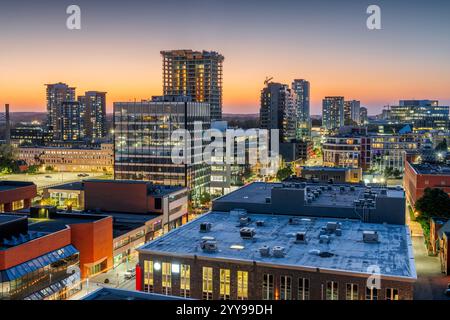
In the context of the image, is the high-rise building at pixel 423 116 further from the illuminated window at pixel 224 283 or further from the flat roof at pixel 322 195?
the illuminated window at pixel 224 283

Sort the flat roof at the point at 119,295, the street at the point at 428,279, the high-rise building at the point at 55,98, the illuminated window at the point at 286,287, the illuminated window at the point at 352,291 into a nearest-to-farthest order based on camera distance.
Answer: the flat roof at the point at 119,295
the illuminated window at the point at 352,291
the illuminated window at the point at 286,287
the street at the point at 428,279
the high-rise building at the point at 55,98

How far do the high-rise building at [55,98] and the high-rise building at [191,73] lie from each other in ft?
201

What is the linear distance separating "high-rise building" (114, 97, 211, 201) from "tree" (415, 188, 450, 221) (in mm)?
25238

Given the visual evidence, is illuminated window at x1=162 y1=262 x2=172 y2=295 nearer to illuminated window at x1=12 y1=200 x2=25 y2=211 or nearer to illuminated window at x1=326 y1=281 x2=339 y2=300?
illuminated window at x1=326 y1=281 x2=339 y2=300

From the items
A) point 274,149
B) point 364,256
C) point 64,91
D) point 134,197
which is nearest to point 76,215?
point 134,197

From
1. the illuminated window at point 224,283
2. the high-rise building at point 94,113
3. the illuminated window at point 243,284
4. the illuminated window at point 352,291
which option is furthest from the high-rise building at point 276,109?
the illuminated window at point 352,291

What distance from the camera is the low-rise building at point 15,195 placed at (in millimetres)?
39906

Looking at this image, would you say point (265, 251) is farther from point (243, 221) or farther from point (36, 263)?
point (36, 263)

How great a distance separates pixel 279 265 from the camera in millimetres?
19016

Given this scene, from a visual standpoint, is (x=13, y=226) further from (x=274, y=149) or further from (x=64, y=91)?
(x=64, y=91)

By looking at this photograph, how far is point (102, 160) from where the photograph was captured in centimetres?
9638

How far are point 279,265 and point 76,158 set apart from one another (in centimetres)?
8427
